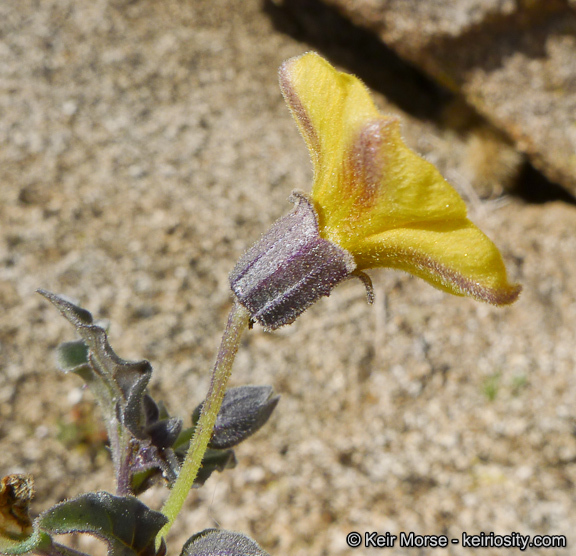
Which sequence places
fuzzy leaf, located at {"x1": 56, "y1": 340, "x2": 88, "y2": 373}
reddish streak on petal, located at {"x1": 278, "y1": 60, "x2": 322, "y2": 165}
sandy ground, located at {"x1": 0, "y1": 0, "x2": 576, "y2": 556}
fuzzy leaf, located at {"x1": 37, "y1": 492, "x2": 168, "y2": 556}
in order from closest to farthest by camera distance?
fuzzy leaf, located at {"x1": 37, "y1": 492, "x2": 168, "y2": 556} < reddish streak on petal, located at {"x1": 278, "y1": 60, "x2": 322, "y2": 165} < fuzzy leaf, located at {"x1": 56, "y1": 340, "x2": 88, "y2": 373} < sandy ground, located at {"x1": 0, "y1": 0, "x2": 576, "y2": 556}

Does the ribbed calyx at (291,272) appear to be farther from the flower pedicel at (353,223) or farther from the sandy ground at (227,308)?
the sandy ground at (227,308)

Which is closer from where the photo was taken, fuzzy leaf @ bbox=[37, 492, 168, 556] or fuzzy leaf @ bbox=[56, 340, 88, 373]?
fuzzy leaf @ bbox=[37, 492, 168, 556]

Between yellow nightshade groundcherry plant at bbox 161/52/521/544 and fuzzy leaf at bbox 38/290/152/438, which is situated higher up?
yellow nightshade groundcherry plant at bbox 161/52/521/544

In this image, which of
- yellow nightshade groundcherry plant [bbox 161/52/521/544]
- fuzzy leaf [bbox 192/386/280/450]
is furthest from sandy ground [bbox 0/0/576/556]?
yellow nightshade groundcherry plant [bbox 161/52/521/544]

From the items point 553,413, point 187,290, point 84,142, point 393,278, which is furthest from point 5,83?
point 553,413

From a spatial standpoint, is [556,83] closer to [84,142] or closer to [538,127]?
[538,127]

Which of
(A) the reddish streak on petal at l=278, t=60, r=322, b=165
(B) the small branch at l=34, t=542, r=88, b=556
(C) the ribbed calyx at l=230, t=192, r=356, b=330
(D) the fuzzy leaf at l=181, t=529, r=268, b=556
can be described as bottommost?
(D) the fuzzy leaf at l=181, t=529, r=268, b=556

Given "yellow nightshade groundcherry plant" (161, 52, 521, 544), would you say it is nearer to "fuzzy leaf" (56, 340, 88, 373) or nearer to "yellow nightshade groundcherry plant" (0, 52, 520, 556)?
"yellow nightshade groundcherry plant" (0, 52, 520, 556)

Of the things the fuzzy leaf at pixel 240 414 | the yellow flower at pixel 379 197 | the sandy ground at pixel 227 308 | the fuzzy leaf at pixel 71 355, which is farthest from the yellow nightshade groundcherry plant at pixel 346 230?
the sandy ground at pixel 227 308
